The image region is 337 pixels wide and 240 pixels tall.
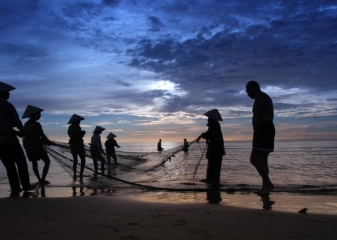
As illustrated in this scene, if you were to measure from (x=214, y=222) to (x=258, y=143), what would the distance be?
2.91m

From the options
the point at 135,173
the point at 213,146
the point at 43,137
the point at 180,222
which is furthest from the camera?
the point at 135,173

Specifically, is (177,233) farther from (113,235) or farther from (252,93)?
(252,93)

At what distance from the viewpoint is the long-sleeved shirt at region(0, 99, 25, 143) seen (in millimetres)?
5555

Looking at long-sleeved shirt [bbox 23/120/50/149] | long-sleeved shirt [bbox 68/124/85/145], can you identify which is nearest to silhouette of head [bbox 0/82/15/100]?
long-sleeved shirt [bbox 23/120/50/149]

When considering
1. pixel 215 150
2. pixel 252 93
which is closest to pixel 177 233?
pixel 252 93

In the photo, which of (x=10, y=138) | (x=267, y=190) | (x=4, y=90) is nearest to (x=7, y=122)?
(x=10, y=138)

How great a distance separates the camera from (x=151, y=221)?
11.2 feet

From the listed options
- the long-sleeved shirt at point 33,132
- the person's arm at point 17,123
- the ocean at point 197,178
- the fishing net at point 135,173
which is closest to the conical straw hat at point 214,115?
the fishing net at point 135,173

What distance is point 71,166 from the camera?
28.6 feet

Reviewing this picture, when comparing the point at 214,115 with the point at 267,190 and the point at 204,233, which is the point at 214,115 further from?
the point at 204,233

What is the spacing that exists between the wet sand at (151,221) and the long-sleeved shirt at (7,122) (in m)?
1.27

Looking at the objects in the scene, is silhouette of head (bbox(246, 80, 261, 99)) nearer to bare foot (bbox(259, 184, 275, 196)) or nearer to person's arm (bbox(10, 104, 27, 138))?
bare foot (bbox(259, 184, 275, 196))

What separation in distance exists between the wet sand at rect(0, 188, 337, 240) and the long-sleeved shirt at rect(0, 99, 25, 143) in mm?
1269

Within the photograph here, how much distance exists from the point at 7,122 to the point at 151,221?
12.2 ft
